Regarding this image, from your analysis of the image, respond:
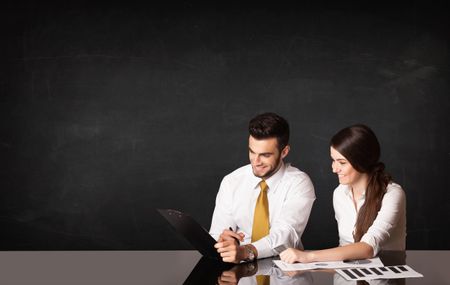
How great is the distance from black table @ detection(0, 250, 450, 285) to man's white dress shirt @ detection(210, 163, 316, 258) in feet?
1.30

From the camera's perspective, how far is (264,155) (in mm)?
2967

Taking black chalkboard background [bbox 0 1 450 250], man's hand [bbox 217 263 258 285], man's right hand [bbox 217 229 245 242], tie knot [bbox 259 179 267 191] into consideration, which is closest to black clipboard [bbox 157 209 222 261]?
man's right hand [bbox 217 229 245 242]

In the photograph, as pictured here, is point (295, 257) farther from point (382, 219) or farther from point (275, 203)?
point (275, 203)

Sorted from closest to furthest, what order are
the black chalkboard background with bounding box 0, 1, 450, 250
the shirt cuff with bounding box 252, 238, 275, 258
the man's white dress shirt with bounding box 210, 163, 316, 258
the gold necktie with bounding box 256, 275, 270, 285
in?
the gold necktie with bounding box 256, 275, 270, 285, the shirt cuff with bounding box 252, 238, 275, 258, the man's white dress shirt with bounding box 210, 163, 316, 258, the black chalkboard background with bounding box 0, 1, 450, 250

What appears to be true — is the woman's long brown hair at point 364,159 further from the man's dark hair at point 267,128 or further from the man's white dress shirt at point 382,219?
the man's dark hair at point 267,128

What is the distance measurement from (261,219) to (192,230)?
733mm

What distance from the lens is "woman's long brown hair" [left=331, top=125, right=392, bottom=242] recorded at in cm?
264

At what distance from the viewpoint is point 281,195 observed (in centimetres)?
300

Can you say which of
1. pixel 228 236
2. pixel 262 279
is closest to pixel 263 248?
pixel 228 236

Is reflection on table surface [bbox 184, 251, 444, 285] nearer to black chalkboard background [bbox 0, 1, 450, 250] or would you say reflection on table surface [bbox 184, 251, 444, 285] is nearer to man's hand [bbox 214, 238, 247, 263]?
man's hand [bbox 214, 238, 247, 263]

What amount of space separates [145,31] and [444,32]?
231 cm

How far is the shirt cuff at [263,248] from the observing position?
2442mm

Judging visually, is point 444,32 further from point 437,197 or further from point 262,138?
point 262,138

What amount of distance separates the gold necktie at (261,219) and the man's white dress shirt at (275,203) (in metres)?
0.03
